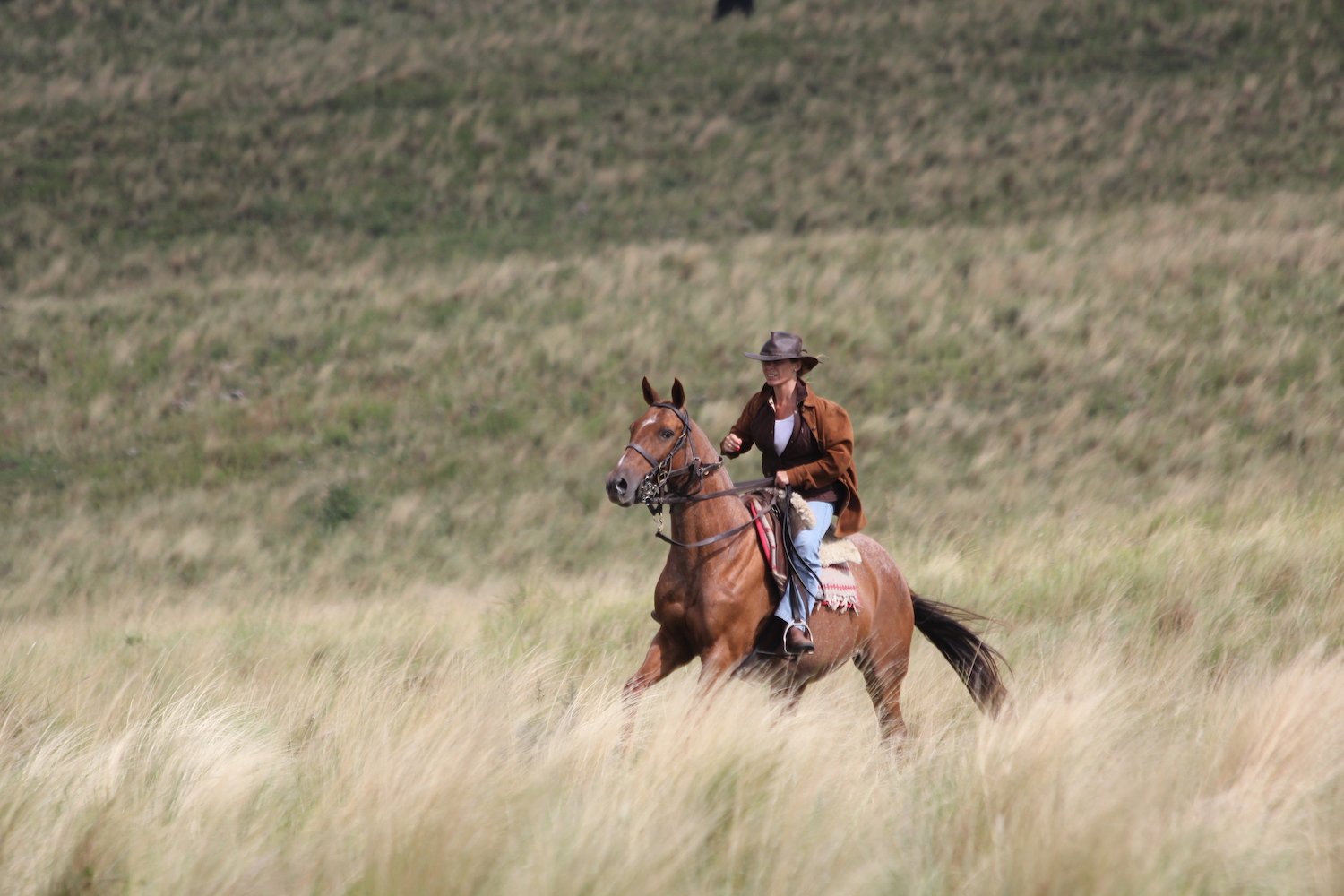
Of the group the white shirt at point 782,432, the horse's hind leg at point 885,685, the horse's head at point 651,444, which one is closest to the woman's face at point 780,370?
the white shirt at point 782,432

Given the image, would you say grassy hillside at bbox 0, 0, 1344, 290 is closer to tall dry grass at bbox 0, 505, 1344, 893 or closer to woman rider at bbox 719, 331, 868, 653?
woman rider at bbox 719, 331, 868, 653

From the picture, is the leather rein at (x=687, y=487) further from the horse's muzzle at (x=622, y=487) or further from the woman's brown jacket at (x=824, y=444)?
the woman's brown jacket at (x=824, y=444)

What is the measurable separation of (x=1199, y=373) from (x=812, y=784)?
51.3ft

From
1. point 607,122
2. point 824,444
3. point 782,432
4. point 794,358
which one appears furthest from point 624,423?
point 607,122

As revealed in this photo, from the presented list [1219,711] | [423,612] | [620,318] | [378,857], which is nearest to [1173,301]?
[620,318]

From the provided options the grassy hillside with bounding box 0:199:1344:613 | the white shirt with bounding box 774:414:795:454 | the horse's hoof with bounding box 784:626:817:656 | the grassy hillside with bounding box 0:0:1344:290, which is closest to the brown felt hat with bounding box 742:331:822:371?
the white shirt with bounding box 774:414:795:454

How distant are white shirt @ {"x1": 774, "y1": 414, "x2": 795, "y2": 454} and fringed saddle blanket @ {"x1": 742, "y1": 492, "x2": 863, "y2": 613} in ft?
0.91

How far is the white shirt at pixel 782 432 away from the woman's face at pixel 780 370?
0.69 feet

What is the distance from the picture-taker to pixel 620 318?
21578 mm

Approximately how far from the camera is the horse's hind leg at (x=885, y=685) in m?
6.23

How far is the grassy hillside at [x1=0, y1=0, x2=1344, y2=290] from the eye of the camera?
95.8ft

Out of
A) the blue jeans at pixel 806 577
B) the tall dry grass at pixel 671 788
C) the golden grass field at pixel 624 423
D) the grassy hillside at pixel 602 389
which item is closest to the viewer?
the tall dry grass at pixel 671 788

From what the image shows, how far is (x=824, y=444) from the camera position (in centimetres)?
604

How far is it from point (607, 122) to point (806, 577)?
3040 centimetres
